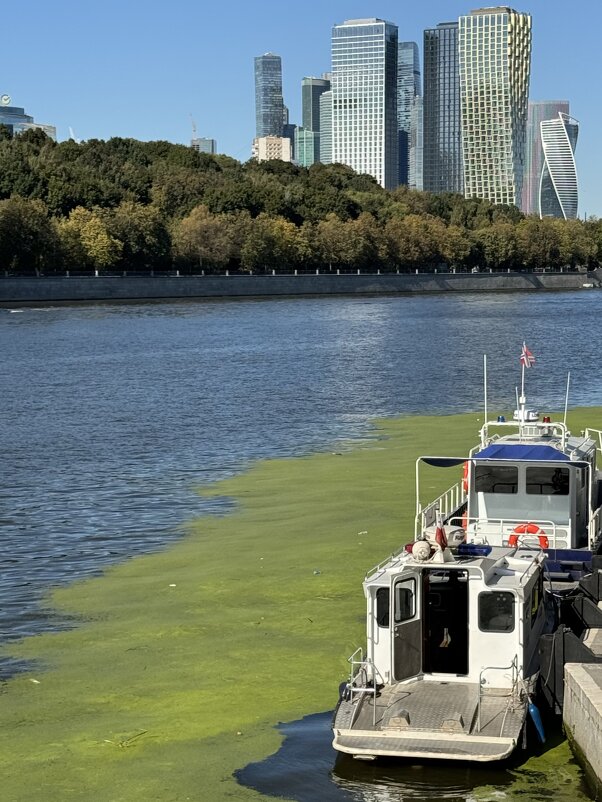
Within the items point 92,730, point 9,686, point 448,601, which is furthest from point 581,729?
point 9,686

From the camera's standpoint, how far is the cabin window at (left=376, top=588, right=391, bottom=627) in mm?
16969

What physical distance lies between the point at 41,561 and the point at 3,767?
1085 centimetres

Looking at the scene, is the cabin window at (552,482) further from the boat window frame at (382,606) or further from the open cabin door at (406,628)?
the boat window frame at (382,606)

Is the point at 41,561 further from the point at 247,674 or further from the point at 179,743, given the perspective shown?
the point at 179,743

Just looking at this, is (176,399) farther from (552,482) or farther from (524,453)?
(552,482)

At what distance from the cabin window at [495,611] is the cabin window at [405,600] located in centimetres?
85

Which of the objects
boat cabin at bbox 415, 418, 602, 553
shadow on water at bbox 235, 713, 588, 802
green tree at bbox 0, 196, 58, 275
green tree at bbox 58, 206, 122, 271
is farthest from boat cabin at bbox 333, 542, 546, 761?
green tree at bbox 58, 206, 122, 271

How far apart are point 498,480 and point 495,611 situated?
6.05 metres

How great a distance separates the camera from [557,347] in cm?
8969

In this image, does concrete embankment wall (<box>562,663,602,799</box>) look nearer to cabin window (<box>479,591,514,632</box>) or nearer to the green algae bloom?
the green algae bloom

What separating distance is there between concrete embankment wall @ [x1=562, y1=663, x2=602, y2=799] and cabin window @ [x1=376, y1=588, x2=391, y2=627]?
2.26 m

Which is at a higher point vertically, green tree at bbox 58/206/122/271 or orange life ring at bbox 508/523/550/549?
green tree at bbox 58/206/122/271

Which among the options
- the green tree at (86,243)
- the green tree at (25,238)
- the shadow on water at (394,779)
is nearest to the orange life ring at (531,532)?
the shadow on water at (394,779)

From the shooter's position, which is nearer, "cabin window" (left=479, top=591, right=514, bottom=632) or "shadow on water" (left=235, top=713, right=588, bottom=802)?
"shadow on water" (left=235, top=713, right=588, bottom=802)
